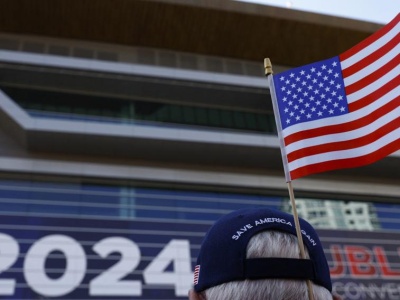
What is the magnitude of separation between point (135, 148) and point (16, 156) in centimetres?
349

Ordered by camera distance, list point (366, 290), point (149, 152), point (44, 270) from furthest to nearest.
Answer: point (149, 152), point (366, 290), point (44, 270)

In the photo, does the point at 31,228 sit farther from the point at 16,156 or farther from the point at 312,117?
the point at 312,117

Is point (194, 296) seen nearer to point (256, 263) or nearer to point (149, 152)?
point (256, 263)

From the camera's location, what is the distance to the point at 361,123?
4.84 metres

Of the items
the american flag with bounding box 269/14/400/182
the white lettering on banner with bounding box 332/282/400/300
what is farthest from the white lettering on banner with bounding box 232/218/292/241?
the white lettering on banner with bounding box 332/282/400/300

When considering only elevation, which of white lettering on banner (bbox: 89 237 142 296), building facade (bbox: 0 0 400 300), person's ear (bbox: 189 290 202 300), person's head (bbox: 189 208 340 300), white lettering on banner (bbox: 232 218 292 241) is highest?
building facade (bbox: 0 0 400 300)

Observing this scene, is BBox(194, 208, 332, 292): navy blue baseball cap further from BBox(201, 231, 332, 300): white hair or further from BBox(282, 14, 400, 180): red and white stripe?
BBox(282, 14, 400, 180): red and white stripe

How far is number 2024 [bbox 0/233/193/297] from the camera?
1289 cm

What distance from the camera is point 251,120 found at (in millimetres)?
18719

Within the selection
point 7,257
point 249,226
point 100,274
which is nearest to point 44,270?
point 7,257

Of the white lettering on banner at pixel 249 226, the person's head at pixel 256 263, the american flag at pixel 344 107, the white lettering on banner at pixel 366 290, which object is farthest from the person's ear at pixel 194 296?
the white lettering on banner at pixel 366 290

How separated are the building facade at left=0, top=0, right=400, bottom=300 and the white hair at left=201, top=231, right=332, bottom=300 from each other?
487 inches

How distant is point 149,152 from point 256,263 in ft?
48.1

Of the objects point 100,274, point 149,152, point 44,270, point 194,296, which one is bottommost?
point 194,296
